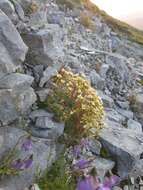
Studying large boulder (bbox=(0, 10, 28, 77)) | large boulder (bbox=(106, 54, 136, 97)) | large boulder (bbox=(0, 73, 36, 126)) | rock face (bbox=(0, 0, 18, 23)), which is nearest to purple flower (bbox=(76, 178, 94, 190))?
large boulder (bbox=(0, 73, 36, 126))

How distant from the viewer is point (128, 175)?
1212cm

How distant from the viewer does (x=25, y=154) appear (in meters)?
9.30

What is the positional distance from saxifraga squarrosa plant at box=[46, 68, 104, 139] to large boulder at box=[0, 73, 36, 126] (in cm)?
83

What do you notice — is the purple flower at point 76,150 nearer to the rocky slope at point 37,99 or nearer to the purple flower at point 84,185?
the rocky slope at point 37,99

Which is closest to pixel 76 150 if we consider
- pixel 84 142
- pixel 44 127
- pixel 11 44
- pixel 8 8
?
pixel 84 142

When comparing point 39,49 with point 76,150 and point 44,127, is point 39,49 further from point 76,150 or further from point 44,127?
point 76,150

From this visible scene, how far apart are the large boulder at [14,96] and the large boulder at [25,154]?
31 cm

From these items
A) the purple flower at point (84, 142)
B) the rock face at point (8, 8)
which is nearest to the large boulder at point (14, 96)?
the purple flower at point (84, 142)

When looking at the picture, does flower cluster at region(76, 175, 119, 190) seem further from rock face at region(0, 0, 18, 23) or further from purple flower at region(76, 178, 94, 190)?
rock face at region(0, 0, 18, 23)

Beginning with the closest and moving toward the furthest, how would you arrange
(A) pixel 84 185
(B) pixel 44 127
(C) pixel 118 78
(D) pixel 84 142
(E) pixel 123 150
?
(A) pixel 84 185 < (B) pixel 44 127 < (D) pixel 84 142 < (E) pixel 123 150 < (C) pixel 118 78

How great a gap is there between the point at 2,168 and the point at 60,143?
2219 mm

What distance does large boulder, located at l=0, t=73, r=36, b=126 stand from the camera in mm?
9508

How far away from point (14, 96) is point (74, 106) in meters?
1.89

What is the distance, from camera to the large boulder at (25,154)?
8839 mm
